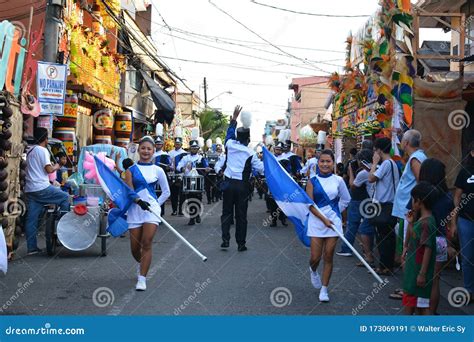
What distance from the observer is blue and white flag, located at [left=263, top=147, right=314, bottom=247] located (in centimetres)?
726

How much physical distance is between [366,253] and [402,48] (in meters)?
3.67

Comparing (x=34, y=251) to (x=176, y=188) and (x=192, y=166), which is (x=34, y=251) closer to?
(x=192, y=166)

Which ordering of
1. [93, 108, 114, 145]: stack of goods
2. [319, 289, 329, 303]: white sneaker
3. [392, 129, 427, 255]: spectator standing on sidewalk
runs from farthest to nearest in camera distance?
[93, 108, 114, 145]: stack of goods, [392, 129, 427, 255]: spectator standing on sidewalk, [319, 289, 329, 303]: white sneaker

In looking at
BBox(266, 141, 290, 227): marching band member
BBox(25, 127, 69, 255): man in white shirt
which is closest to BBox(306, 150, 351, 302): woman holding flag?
BBox(25, 127, 69, 255): man in white shirt

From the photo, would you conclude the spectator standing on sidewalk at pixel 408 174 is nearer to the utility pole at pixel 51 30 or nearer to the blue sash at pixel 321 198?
the blue sash at pixel 321 198

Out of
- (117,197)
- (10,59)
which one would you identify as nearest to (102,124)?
(10,59)

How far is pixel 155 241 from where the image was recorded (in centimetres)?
1170

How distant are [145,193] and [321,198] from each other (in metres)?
2.13

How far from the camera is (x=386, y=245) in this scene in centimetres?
875

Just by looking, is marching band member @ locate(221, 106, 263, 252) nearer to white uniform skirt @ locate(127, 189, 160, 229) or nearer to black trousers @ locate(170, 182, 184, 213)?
white uniform skirt @ locate(127, 189, 160, 229)

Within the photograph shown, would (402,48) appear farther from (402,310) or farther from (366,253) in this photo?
(402,310)

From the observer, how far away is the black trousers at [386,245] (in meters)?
8.63

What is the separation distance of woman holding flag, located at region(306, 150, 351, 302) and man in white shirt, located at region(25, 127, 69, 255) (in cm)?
444

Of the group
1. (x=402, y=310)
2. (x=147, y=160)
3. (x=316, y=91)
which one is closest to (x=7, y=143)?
(x=147, y=160)
